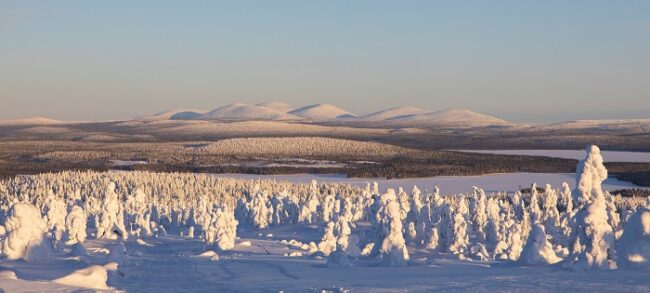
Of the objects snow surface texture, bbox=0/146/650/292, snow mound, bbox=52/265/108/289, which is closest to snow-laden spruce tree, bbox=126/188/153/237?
snow surface texture, bbox=0/146/650/292

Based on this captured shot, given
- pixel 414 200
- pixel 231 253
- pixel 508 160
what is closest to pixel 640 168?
pixel 508 160

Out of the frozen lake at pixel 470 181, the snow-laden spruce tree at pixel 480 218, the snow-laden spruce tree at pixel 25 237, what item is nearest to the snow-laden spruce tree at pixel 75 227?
the snow-laden spruce tree at pixel 25 237

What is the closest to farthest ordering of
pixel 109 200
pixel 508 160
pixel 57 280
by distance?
pixel 57 280
pixel 109 200
pixel 508 160

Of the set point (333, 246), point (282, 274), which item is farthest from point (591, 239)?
point (333, 246)

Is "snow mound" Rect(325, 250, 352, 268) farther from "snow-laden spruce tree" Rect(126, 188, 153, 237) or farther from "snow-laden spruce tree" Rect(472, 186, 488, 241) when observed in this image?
"snow-laden spruce tree" Rect(126, 188, 153, 237)

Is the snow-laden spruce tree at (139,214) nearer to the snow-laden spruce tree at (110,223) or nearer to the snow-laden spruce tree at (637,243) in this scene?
the snow-laden spruce tree at (110,223)

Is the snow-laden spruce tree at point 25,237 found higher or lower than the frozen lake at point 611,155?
lower

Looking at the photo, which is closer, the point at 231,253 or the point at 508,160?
the point at 231,253

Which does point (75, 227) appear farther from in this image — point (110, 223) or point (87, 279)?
point (87, 279)

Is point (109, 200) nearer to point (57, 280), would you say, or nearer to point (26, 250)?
point (26, 250)
